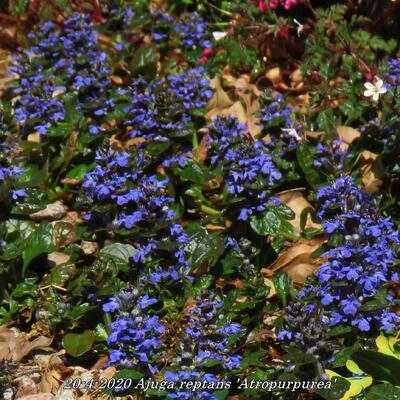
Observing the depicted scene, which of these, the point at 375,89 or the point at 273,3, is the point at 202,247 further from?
the point at 273,3

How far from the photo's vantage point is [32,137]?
A: 172 inches

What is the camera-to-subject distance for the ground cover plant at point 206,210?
2.69m

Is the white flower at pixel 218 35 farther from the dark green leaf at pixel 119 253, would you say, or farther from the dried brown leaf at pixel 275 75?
the dark green leaf at pixel 119 253

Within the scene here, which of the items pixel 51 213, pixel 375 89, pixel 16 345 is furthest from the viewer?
pixel 51 213

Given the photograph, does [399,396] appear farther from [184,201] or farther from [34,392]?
[184,201]

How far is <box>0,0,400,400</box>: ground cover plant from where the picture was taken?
106 inches

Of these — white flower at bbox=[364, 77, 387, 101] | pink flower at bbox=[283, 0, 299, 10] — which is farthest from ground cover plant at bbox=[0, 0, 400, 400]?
pink flower at bbox=[283, 0, 299, 10]

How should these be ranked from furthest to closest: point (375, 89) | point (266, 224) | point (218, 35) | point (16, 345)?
point (218, 35)
point (375, 89)
point (266, 224)
point (16, 345)

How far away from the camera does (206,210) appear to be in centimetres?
382

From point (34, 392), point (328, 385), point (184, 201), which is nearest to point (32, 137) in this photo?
point (184, 201)

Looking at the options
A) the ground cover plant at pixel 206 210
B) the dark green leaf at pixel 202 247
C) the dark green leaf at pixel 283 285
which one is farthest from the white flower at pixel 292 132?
the dark green leaf at pixel 283 285

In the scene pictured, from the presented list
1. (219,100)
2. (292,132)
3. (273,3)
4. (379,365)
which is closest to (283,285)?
(379,365)

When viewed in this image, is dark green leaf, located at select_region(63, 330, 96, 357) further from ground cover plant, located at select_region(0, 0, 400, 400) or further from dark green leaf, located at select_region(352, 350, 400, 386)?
dark green leaf, located at select_region(352, 350, 400, 386)

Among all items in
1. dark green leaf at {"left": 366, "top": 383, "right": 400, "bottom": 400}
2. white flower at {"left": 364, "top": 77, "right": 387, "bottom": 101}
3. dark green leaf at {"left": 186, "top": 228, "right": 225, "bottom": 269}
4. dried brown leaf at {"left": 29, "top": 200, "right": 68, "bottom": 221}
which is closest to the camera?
dark green leaf at {"left": 366, "top": 383, "right": 400, "bottom": 400}
